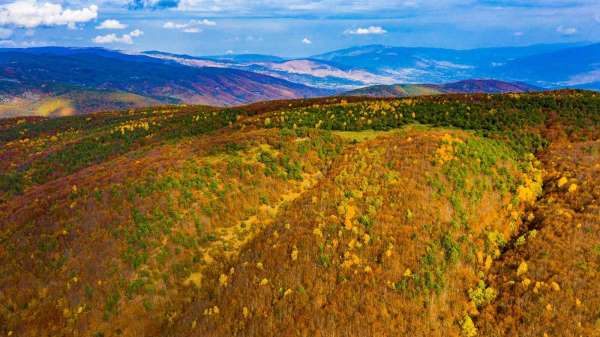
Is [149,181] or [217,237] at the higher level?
[149,181]


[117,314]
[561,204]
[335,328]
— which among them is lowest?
[117,314]

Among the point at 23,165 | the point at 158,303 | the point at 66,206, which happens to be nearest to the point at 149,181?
the point at 66,206

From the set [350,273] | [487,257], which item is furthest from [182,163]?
[487,257]

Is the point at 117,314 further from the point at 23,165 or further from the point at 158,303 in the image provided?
the point at 23,165

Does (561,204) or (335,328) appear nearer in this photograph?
(335,328)

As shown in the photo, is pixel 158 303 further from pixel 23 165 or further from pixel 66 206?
pixel 23 165

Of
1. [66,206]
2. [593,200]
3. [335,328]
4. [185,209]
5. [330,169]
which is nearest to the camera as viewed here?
[335,328]

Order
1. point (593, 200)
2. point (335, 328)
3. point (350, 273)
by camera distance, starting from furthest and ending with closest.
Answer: point (593, 200), point (350, 273), point (335, 328)
